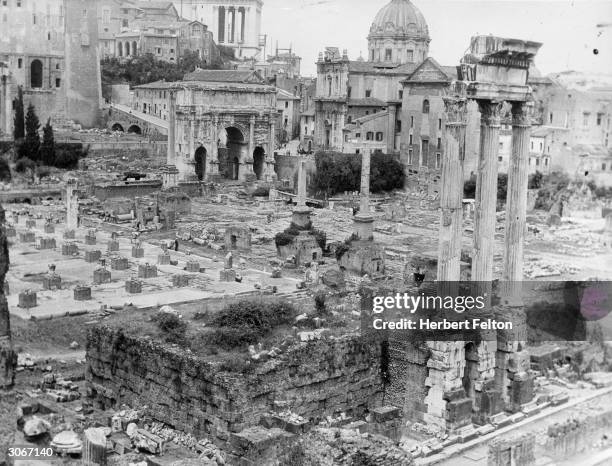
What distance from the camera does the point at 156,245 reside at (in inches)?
1414

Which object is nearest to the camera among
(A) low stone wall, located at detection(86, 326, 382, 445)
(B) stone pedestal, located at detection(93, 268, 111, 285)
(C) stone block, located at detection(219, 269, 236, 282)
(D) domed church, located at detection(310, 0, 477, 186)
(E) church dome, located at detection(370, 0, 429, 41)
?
(A) low stone wall, located at detection(86, 326, 382, 445)

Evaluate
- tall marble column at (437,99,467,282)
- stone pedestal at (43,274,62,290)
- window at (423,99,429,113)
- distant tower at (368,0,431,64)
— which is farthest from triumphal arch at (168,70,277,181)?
tall marble column at (437,99,467,282)

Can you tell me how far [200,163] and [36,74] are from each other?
16307 millimetres

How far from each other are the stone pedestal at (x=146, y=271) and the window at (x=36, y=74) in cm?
4214

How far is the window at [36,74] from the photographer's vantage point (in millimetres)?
66750

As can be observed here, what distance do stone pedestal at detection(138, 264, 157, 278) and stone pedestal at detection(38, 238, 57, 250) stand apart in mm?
5953

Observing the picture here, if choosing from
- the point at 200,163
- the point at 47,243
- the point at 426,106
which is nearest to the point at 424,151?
the point at 426,106

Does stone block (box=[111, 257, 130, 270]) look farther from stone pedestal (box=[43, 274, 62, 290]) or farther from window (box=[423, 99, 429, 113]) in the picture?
window (box=[423, 99, 429, 113])

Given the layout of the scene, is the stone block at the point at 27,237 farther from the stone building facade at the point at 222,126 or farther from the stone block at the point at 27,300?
the stone building facade at the point at 222,126

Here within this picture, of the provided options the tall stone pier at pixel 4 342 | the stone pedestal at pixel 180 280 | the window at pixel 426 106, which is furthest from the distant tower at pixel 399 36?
the tall stone pier at pixel 4 342

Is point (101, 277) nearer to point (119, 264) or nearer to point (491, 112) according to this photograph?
point (119, 264)

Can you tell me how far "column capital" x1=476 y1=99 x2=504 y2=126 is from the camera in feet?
55.1

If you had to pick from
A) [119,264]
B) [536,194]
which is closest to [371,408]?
[119,264]

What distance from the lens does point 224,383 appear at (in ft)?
46.1
